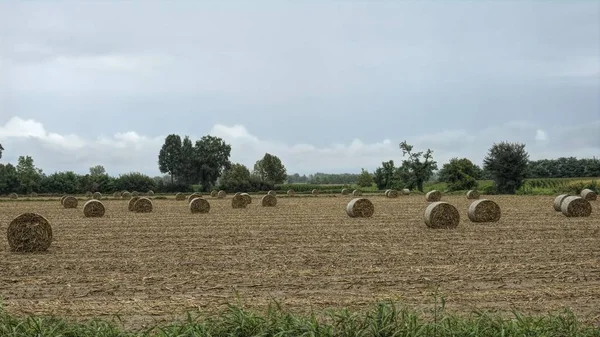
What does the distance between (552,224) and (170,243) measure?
49.6 feet

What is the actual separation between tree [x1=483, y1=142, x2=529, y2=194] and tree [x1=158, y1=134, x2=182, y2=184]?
67.3 m

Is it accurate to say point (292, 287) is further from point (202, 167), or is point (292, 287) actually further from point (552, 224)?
point (202, 167)

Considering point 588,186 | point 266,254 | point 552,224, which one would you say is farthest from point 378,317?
point 588,186

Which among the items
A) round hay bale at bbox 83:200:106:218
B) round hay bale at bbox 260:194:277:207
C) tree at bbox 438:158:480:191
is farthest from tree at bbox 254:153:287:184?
round hay bale at bbox 83:200:106:218

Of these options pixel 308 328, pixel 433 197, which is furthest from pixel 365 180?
pixel 308 328

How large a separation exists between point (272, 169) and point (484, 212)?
9496 cm

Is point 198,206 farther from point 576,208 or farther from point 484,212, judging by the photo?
point 576,208

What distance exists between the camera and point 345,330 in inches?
243

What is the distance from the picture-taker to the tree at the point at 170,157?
123750 mm

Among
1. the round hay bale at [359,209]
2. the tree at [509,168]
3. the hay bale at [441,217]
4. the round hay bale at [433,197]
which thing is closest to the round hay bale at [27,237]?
the hay bale at [441,217]

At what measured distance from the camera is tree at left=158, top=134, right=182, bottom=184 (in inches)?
4872

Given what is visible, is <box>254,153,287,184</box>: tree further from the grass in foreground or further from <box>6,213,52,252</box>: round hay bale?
the grass in foreground

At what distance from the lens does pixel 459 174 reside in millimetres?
85750

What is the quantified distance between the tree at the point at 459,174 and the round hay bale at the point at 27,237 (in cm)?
7196
